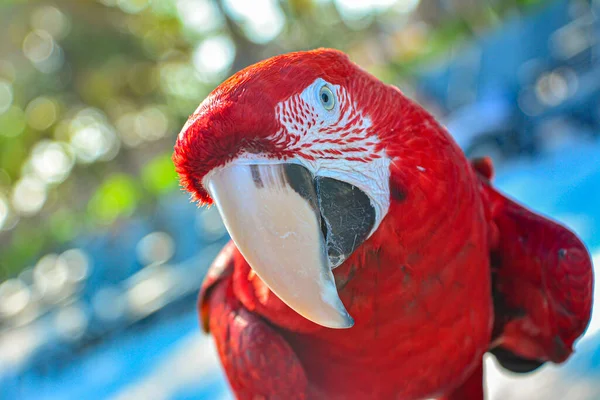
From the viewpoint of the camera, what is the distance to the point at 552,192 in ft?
10.4

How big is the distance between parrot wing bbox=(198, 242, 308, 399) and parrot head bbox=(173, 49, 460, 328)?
29 cm

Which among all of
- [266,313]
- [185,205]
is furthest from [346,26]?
[266,313]

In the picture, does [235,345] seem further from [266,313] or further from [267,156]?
[267,156]

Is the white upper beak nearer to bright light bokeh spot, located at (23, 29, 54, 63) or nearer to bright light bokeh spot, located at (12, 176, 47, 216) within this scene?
bright light bokeh spot, located at (23, 29, 54, 63)

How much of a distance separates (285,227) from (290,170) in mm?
87

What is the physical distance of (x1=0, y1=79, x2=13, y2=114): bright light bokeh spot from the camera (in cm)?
1339

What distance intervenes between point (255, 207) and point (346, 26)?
17103 millimetres

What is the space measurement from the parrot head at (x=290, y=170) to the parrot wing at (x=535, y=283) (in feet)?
1.67

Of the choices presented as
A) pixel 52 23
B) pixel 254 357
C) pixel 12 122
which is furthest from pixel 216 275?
pixel 12 122

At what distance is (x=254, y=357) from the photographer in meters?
1.00

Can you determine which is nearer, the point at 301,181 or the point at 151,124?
the point at 301,181

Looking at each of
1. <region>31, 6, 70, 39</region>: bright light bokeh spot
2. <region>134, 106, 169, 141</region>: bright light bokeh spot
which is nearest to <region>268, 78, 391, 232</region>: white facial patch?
<region>31, 6, 70, 39</region>: bright light bokeh spot

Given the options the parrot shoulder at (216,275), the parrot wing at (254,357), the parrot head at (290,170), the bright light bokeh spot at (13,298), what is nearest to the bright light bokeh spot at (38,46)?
the bright light bokeh spot at (13,298)

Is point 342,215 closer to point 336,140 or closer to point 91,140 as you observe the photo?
point 336,140
